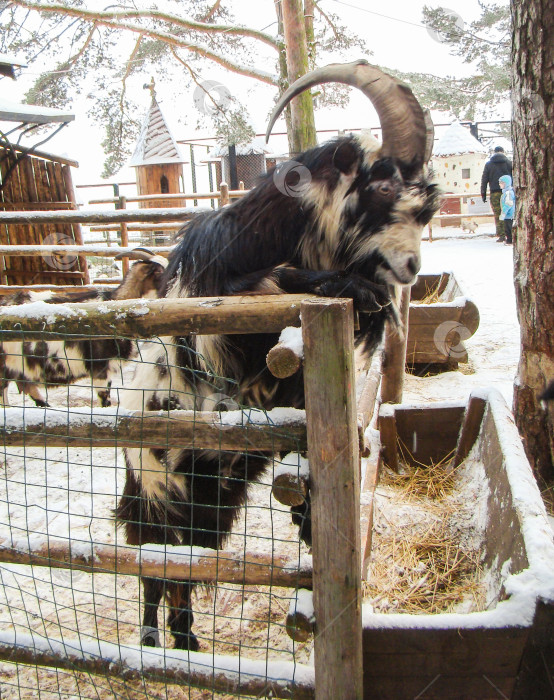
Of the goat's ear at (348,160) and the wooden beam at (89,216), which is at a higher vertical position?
the wooden beam at (89,216)

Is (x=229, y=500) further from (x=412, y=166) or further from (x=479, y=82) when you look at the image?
(x=479, y=82)

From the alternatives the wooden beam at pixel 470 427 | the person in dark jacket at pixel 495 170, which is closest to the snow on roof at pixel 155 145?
the person in dark jacket at pixel 495 170

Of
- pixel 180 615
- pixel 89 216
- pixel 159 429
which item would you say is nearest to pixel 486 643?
pixel 159 429

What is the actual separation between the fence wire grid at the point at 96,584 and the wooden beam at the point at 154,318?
0.06 metres

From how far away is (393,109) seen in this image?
A: 215cm

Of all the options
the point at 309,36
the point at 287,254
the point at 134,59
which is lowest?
the point at 287,254

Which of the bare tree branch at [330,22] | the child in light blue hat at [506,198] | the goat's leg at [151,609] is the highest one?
the bare tree branch at [330,22]

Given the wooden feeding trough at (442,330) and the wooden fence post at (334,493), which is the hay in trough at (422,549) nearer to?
the wooden fence post at (334,493)

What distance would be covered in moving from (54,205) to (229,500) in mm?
7502

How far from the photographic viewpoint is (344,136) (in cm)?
217

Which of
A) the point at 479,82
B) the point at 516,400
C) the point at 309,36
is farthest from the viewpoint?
the point at 479,82

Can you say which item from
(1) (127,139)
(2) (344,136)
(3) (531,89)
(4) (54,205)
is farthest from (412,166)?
(1) (127,139)

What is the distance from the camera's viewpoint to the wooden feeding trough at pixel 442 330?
5125mm

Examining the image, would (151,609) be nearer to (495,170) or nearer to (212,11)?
(212,11)
